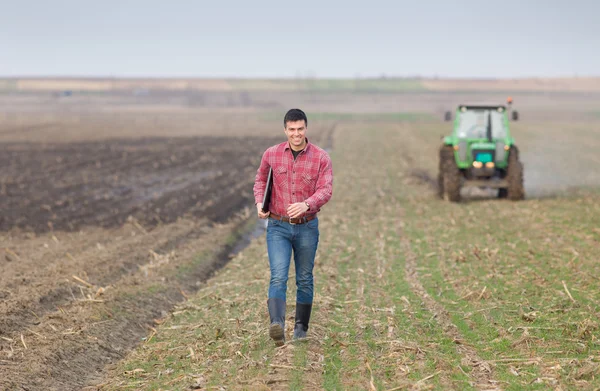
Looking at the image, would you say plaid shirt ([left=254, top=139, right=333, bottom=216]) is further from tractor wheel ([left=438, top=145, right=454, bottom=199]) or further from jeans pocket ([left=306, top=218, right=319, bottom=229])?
tractor wheel ([left=438, top=145, right=454, bottom=199])

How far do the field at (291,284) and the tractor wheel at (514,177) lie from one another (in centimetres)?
29

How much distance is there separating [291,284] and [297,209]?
3.89 meters

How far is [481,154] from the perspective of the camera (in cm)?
1862

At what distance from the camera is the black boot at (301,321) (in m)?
7.73

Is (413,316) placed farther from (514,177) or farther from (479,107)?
(479,107)

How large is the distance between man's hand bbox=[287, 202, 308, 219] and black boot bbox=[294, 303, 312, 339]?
1.03 metres

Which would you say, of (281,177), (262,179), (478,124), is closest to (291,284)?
(262,179)

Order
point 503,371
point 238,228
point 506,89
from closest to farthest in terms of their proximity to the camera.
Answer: point 503,371 < point 238,228 < point 506,89

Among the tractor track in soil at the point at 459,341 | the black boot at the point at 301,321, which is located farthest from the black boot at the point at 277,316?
the tractor track in soil at the point at 459,341

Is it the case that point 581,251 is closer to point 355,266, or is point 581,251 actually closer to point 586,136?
point 355,266

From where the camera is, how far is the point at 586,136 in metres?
47.8

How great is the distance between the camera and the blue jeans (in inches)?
294

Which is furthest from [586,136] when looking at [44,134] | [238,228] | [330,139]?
[238,228]

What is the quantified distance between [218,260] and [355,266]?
2.96m
